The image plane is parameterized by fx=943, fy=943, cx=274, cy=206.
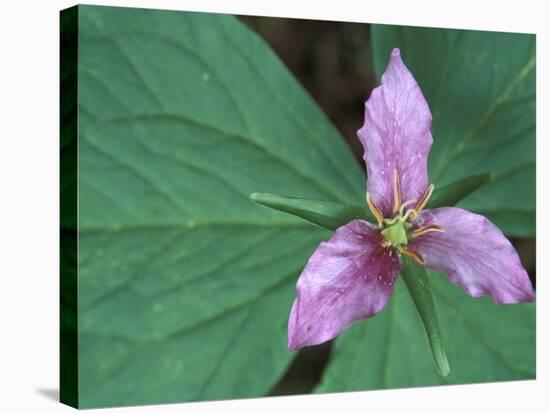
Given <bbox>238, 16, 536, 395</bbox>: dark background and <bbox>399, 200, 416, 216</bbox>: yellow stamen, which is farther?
<bbox>238, 16, 536, 395</bbox>: dark background

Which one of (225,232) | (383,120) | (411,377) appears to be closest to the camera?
(383,120)

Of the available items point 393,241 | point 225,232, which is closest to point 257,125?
point 225,232

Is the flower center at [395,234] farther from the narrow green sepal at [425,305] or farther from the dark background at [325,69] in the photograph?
the dark background at [325,69]

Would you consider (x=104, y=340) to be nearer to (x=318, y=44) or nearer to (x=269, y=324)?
(x=269, y=324)

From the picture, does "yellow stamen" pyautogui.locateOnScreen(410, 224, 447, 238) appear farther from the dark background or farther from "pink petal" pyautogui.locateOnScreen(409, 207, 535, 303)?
the dark background

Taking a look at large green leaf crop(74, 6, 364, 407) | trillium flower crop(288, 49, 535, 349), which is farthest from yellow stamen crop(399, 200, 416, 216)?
large green leaf crop(74, 6, 364, 407)

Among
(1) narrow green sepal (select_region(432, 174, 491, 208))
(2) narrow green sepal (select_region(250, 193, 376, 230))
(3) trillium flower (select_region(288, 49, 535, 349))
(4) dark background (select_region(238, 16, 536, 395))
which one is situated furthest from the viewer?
(4) dark background (select_region(238, 16, 536, 395))

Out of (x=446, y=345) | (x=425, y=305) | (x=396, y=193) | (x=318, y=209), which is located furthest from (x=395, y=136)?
(x=446, y=345)
